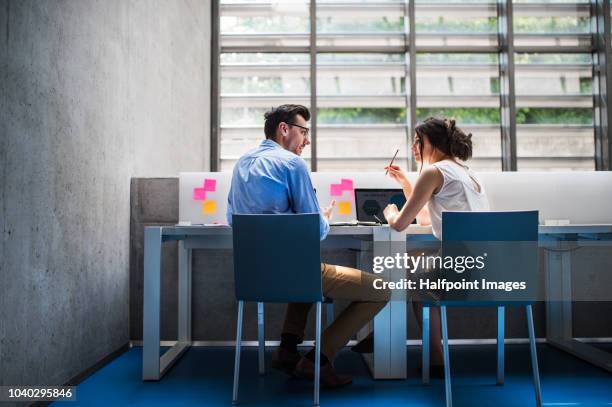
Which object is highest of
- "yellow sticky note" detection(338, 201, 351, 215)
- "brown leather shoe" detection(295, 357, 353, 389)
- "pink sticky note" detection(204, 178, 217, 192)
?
"pink sticky note" detection(204, 178, 217, 192)

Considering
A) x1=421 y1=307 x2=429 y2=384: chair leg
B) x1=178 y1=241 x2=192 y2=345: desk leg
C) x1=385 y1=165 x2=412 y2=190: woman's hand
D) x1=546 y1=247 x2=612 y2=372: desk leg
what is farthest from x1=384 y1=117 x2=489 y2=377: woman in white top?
x1=178 y1=241 x2=192 y2=345: desk leg

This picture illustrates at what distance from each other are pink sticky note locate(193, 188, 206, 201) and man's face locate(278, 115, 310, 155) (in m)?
0.85

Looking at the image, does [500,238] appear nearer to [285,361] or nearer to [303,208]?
[303,208]

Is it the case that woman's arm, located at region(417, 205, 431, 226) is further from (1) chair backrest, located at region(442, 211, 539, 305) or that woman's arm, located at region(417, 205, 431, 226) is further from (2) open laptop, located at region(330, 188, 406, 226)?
(1) chair backrest, located at region(442, 211, 539, 305)

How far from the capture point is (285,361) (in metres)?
2.35

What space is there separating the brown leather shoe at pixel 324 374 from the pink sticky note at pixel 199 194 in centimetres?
121

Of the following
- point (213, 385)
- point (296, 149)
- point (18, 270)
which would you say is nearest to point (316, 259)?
point (296, 149)

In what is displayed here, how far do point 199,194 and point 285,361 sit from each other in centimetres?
116

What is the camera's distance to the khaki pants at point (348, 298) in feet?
7.06

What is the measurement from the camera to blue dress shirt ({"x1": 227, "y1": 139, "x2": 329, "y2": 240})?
6.93 ft

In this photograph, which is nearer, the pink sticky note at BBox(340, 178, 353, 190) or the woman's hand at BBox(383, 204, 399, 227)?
the woman's hand at BBox(383, 204, 399, 227)

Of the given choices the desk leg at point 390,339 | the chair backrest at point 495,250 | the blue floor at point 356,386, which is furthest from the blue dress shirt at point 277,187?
the blue floor at point 356,386

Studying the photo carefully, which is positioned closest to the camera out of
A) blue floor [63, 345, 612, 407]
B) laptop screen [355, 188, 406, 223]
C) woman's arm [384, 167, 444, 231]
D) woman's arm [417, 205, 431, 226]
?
blue floor [63, 345, 612, 407]

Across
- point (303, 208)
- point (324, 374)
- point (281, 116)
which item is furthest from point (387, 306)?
point (281, 116)
